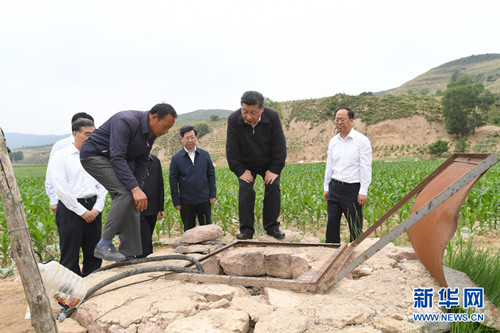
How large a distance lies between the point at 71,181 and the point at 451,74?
125831mm

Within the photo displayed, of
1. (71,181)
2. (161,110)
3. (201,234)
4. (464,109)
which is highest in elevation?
(464,109)

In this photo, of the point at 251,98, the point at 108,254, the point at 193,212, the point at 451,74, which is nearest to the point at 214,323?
the point at 108,254

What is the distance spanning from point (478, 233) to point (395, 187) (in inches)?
111

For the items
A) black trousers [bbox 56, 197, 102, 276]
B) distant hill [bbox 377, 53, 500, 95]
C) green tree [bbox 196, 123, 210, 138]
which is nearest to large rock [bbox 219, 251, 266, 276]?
black trousers [bbox 56, 197, 102, 276]

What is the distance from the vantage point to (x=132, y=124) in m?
3.19

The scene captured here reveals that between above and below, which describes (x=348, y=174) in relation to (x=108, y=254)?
above

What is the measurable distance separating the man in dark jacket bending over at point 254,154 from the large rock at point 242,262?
1.74 ft

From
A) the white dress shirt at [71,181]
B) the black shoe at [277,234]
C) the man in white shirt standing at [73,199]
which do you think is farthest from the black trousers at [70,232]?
the black shoe at [277,234]

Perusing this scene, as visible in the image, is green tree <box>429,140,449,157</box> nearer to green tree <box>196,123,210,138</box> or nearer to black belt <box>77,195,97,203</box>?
black belt <box>77,195,97,203</box>

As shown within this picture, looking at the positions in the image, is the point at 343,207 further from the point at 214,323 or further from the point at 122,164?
the point at 122,164

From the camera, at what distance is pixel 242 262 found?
3.93 meters

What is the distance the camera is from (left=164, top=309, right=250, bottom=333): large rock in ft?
6.89

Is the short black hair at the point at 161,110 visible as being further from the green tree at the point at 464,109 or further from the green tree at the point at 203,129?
the green tree at the point at 203,129

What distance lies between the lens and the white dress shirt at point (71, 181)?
342cm
